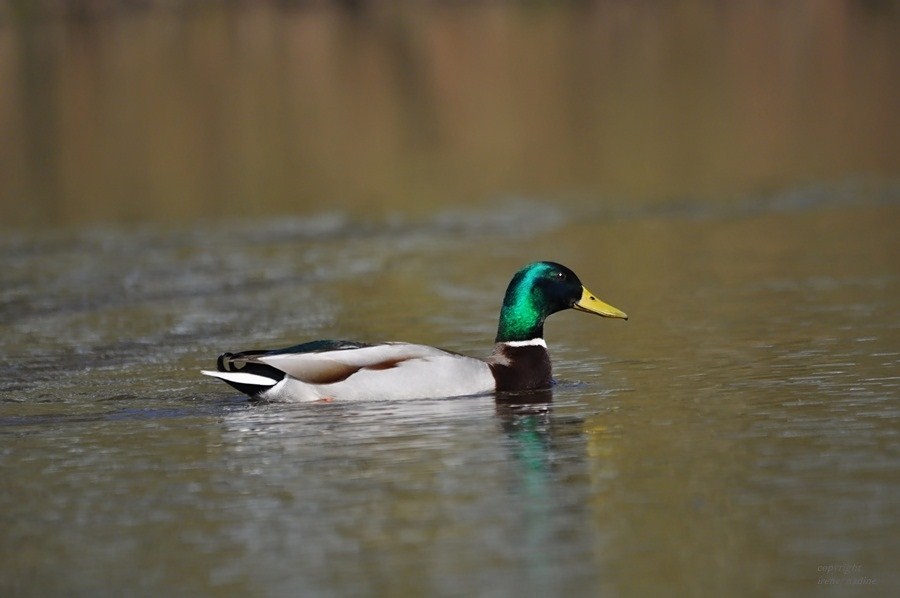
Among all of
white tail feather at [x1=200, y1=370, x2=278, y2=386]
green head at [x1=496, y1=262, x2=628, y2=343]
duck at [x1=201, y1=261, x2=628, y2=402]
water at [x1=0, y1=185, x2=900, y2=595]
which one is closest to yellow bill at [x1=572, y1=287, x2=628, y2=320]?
green head at [x1=496, y1=262, x2=628, y2=343]

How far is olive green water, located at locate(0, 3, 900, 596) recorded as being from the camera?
27.8 ft

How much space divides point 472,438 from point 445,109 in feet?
84.3

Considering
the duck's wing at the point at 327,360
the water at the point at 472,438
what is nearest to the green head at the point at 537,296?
the water at the point at 472,438

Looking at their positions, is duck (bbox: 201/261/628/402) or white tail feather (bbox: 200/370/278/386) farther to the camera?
duck (bbox: 201/261/628/402)

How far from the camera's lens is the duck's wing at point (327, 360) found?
12.3 meters

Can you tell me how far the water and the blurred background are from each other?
244 inches

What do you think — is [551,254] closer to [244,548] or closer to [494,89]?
[244,548]

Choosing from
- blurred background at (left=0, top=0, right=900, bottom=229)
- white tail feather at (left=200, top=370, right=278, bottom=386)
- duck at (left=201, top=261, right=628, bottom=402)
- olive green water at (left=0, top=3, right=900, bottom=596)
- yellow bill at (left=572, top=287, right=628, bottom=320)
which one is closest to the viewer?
olive green water at (left=0, top=3, right=900, bottom=596)

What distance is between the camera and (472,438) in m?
11.0

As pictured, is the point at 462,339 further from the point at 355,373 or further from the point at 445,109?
the point at 445,109

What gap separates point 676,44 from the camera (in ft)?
145

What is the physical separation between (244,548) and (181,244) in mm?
14217

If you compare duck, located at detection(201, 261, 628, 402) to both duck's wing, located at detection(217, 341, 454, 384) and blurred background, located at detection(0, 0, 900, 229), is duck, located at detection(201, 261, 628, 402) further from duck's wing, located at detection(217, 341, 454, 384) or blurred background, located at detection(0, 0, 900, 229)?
blurred background, located at detection(0, 0, 900, 229)

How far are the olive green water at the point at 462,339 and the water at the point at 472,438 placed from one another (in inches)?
1.3
